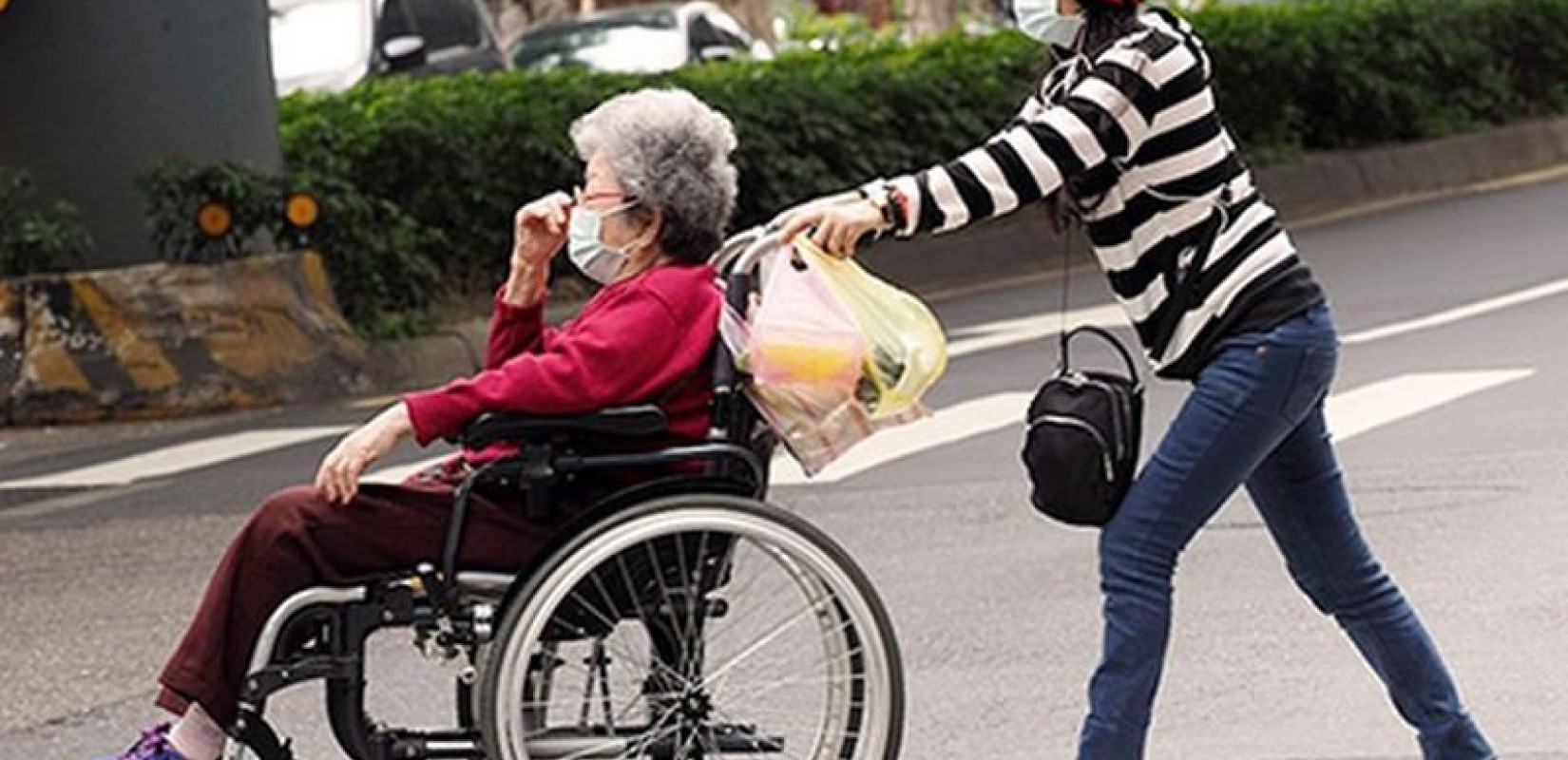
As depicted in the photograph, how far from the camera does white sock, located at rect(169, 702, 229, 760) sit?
20.0 ft

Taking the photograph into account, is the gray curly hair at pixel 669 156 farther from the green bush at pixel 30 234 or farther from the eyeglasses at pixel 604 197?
the green bush at pixel 30 234

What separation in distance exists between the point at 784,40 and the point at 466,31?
11272 millimetres

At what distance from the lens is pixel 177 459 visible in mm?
12828

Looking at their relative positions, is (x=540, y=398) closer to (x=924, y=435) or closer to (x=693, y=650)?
(x=693, y=650)

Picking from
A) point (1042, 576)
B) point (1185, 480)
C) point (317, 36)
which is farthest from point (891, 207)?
point (317, 36)

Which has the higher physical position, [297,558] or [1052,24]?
[1052,24]

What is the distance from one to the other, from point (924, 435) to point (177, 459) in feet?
9.03

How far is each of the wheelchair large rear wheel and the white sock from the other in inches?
20.8

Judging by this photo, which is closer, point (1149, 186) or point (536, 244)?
point (1149, 186)

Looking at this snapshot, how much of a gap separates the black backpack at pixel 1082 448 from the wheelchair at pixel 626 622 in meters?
0.41

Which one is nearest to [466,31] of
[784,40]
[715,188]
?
[784,40]

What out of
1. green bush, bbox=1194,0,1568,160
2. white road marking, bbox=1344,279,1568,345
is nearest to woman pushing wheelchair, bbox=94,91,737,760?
white road marking, bbox=1344,279,1568,345

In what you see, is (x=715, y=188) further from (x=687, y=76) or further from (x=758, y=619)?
(x=687, y=76)

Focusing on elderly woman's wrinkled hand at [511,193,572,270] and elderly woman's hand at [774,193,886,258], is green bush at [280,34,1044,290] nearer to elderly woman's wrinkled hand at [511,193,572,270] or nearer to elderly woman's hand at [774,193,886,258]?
elderly woman's wrinkled hand at [511,193,572,270]
